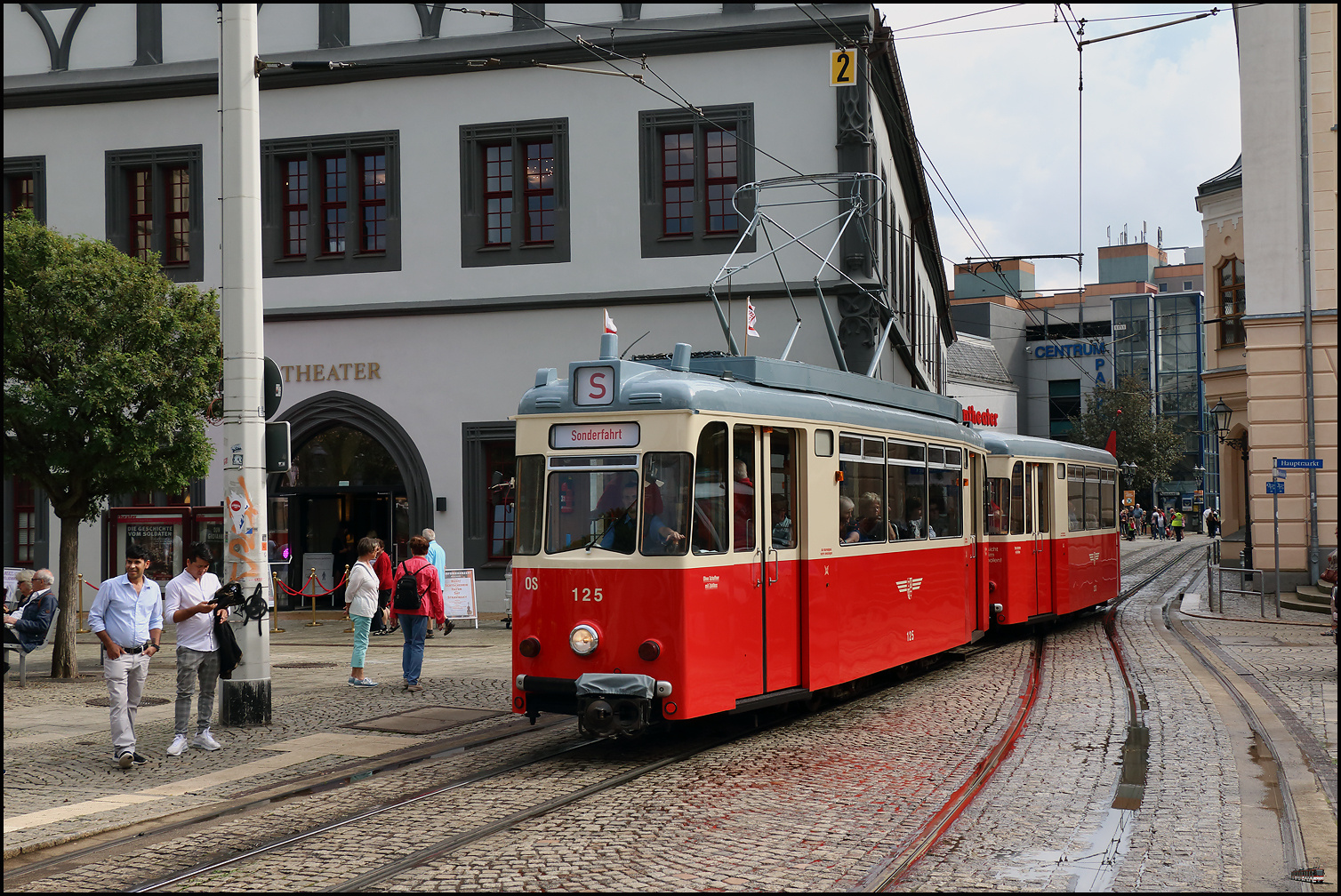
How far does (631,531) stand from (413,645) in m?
5.39

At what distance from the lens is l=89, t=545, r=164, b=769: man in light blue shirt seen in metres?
9.88

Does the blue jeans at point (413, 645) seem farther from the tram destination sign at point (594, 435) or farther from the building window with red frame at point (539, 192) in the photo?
the building window with red frame at point (539, 192)

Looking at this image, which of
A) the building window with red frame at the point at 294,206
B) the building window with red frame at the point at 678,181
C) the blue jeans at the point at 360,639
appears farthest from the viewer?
the building window with red frame at the point at 294,206

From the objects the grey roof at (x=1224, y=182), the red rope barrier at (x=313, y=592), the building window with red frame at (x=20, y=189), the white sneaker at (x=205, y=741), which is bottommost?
the white sneaker at (x=205, y=741)

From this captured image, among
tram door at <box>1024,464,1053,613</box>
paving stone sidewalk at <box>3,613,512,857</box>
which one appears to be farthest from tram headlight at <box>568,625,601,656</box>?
tram door at <box>1024,464,1053,613</box>

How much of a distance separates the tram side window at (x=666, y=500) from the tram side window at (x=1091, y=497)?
1326 cm

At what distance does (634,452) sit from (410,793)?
2.85 m

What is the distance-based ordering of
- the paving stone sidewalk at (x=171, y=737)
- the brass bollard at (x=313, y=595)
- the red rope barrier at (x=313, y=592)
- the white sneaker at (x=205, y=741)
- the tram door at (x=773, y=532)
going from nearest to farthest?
the paving stone sidewalk at (x=171, y=737) → the tram door at (x=773, y=532) → the white sneaker at (x=205, y=741) → the brass bollard at (x=313, y=595) → the red rope barrier at (x=313, y=592)

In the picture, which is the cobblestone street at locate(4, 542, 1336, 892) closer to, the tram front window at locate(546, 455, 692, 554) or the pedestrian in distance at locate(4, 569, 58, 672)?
the pedestrian in distance at locate(4, 569, 58, 672)

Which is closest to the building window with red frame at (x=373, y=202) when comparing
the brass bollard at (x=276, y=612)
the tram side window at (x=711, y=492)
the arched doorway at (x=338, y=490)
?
the arched doorway at (x=338, y=490)

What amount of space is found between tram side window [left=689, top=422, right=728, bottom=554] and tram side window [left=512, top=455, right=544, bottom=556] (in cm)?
121

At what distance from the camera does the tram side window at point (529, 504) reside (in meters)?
9.92

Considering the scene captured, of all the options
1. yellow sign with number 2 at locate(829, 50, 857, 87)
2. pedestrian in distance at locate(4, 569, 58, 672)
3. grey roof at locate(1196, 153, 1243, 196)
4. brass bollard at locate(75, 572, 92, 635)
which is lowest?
brass bollard at locate(75, 572, 92, 635)

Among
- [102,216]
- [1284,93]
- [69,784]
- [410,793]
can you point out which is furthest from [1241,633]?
[102,216]
